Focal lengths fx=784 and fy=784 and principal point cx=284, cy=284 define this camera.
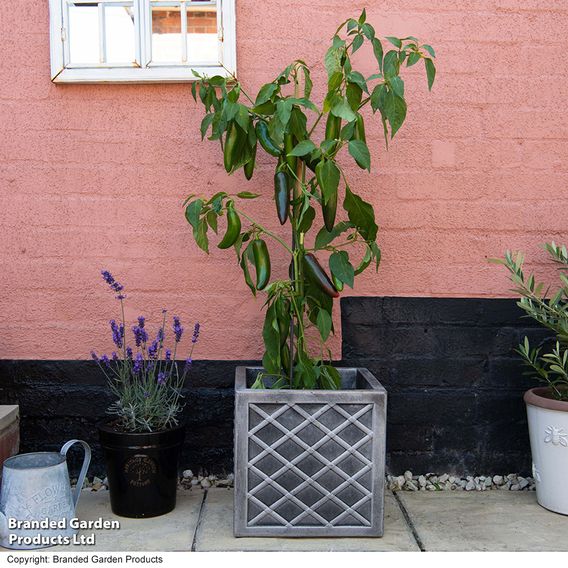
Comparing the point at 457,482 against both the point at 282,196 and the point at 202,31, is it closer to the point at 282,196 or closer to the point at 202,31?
the point at 282,196

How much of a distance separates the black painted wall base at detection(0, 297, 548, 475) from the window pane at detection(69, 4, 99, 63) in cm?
120

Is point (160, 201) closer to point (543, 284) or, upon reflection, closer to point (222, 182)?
point (222, 182)

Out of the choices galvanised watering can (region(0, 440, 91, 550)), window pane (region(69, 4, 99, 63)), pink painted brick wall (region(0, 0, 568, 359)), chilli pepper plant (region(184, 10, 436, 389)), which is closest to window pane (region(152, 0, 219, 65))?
pink painted brick wall (region(0, 0, 568, 359))

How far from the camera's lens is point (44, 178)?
3.07 metres

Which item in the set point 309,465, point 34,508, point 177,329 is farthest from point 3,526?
point 309,465

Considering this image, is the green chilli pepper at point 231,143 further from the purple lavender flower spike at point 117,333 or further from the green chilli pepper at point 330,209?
the purple lavender flower spike at point 117,333

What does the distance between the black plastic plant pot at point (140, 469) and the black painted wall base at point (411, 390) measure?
0.38 meters

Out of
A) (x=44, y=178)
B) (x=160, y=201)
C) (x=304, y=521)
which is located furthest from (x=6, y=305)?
(x=304, y=521)

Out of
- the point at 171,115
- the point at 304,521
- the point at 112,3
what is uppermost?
the point at 112,3

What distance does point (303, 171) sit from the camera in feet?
8.88

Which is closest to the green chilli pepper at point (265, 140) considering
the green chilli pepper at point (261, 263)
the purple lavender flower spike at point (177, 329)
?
the green chilli pepper at point (261, 263)

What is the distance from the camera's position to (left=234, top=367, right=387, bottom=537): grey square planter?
2.55 meters

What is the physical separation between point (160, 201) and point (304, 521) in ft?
4.37

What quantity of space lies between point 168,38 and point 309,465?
1709mm
